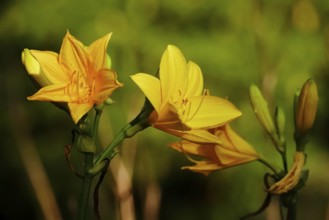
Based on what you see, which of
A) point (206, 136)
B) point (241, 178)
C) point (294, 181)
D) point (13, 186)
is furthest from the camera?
point (13, 186)

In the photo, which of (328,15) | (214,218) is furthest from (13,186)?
(328,15)

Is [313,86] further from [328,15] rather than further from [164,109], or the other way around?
[328,15]

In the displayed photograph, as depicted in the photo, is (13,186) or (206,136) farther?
(13,186)

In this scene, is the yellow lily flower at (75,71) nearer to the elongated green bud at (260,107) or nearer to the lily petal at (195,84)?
the lily petal at (195,84)

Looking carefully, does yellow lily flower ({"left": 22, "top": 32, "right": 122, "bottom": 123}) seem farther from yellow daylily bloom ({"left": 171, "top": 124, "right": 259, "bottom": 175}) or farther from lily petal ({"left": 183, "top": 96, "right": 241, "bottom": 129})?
yellow daylily bloom ({"left": 171, "top": 124, "right": 259, "bottom": 175})

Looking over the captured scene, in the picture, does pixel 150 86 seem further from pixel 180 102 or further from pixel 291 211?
pixel 291 211
